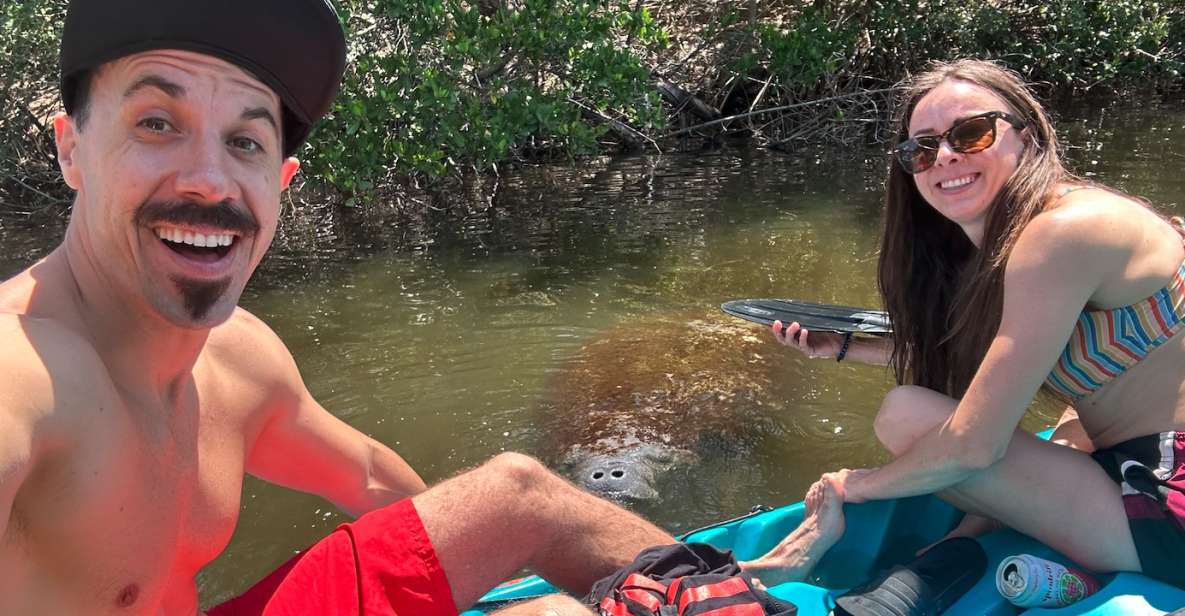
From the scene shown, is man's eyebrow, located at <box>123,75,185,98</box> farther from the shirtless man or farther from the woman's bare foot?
the woman's bare foot

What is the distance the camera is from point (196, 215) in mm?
1870

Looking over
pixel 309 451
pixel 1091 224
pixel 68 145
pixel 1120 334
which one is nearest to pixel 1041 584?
A: pixel 1120 334

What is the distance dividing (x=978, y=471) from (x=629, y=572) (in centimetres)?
102

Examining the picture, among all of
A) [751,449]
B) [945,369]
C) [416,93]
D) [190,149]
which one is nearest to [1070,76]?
[416,93]

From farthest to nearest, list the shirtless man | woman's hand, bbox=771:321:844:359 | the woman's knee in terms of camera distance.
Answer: woman's hand, bbox=771:321:844:359 < the woman's knee < the shirtless man

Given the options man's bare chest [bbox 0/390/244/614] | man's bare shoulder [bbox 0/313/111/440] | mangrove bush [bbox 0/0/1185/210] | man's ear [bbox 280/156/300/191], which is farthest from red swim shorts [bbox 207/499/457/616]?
mangrove bush [bbox 0/0/1185/210]

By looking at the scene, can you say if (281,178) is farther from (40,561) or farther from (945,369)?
(945,369)

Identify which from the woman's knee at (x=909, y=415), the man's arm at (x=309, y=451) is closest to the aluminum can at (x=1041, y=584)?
the woman's knee at (x=909, y=415)

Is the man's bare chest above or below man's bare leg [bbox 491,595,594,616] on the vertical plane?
above

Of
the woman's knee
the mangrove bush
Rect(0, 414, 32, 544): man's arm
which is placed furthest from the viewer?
the mangrove bush

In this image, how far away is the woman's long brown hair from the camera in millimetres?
2779

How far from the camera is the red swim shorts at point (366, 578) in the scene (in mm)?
2150

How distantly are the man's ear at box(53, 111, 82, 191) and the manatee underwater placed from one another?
274 centimetres

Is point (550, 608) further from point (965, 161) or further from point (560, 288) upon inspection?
point (560, 288)
